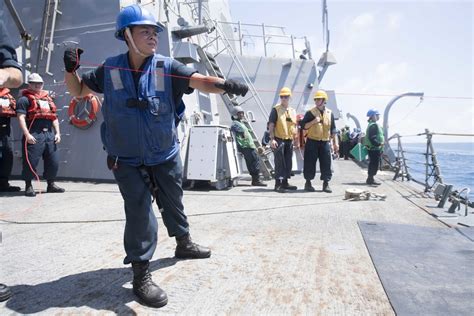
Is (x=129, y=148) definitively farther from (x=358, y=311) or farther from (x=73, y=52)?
(x=358, y=311)

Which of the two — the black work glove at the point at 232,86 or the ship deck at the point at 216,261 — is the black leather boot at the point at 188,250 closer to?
the ship deck at the point at 216,261

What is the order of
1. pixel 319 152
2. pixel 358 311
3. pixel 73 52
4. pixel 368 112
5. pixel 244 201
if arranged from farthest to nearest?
pixel 368 112, pixel 319 152, pixel 244 201, pixel 73 52, pixel 358 311

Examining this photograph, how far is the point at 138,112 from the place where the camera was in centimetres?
192

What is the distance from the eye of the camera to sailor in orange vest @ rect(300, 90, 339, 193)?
598 cm

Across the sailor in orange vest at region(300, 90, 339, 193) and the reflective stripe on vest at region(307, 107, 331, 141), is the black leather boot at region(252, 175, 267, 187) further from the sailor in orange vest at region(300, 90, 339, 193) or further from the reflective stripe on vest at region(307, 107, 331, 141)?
the reflective stripe on vest at region(307, 107, 331, 141)

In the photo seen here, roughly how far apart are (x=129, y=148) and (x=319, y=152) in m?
4.63

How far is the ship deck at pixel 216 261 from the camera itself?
178 cm

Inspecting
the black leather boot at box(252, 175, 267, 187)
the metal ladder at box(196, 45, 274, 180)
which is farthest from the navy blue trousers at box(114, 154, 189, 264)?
the metal ladder at box(196, 45, 274, 180)

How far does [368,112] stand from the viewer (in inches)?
302

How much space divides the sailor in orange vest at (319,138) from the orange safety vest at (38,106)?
3.85 meters

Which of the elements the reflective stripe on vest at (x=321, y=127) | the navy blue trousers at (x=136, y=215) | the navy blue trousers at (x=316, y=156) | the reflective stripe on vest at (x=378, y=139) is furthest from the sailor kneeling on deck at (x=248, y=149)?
the navy blue trousers at (x=136, y=215)

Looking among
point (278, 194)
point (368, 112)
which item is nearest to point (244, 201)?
point (278, 194)

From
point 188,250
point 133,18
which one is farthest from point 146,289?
point 133,18

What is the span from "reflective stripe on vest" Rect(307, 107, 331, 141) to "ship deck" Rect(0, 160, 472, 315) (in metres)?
1.85
